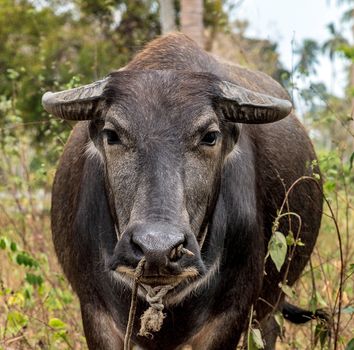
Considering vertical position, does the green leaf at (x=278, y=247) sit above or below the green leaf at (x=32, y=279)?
above

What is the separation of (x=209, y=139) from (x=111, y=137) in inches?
18.1

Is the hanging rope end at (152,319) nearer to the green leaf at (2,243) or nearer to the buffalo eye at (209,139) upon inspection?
the buffalo eye at (209,139)

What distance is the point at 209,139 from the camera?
4270 mm

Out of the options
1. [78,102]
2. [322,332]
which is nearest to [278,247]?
[322,332]

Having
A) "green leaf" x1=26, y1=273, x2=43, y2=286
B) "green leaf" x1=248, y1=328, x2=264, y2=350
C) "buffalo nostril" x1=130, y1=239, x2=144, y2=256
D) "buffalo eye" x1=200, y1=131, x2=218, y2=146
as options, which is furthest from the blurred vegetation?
"buffalo nostril" x1=130, y1=239, x2=144, y2=256

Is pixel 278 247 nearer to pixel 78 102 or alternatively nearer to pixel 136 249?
pixel 136 249

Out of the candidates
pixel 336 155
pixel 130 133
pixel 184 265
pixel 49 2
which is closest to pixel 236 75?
pixel 336 155

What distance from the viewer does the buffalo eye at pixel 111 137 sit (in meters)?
4.26

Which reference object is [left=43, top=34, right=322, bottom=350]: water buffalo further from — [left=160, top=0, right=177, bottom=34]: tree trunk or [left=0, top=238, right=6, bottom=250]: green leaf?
[left=160, top=0, right=177, bottom=34]: tree trunk

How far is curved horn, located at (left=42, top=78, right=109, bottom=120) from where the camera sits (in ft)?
14.3

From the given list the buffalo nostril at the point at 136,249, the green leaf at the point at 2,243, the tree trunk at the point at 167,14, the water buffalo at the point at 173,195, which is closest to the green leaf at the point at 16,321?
the water buffalo at the point at 173,195

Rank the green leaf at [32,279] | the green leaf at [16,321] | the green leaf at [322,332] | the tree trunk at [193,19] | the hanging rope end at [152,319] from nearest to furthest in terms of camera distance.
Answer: the hanging rope end at [152,319] < the green leaf at [322,332] < the green leaf at [16,321] < the green leaf at [32,279] < the tree trunk at [193,19]

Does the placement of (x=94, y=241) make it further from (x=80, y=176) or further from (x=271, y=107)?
(x=271, y=107)

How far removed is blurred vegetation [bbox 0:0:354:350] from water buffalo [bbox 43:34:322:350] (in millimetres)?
441
